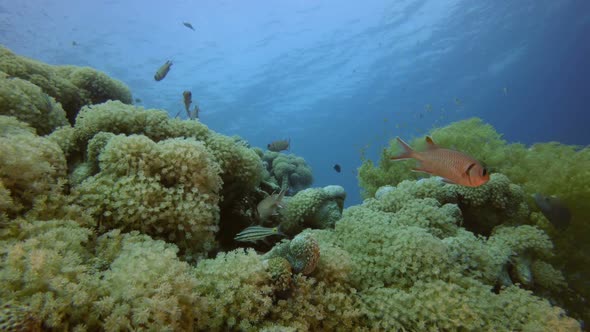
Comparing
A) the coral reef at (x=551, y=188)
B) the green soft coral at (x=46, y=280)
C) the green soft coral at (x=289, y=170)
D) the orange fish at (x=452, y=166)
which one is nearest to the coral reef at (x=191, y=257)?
the green soft coral at (x=46, y=280)

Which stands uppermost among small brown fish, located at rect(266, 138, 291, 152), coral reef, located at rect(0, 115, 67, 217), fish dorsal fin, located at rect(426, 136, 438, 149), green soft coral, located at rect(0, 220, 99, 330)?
small brown fish, located at rect(266, 138, 291, 152)

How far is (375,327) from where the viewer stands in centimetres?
219

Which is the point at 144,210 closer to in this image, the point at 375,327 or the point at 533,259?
the point at 375,327

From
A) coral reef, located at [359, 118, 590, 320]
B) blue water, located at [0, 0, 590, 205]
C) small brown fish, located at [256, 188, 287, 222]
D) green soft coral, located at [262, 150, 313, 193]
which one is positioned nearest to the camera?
small brown fish, located at [256, 188, 287, 222]

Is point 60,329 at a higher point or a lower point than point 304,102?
lower

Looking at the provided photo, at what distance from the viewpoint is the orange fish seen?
83.2 inches

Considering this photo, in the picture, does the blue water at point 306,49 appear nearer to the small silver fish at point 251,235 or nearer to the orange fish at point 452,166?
the small silver fish at point 251,235

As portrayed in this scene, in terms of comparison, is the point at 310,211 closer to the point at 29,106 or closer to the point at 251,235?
the point at 251,235

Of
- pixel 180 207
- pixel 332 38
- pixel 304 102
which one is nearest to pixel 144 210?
pixel 180 207

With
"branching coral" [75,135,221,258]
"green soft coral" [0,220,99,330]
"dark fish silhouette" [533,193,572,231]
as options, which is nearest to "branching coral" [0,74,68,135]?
"branching coral" [75,135,221,258]

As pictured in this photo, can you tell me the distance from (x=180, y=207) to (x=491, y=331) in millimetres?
2814

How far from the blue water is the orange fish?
24.3 ft

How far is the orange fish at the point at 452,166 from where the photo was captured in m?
2.11

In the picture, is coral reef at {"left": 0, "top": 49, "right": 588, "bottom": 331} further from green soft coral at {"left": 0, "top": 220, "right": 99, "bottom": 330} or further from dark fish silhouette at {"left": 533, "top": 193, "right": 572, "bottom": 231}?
dark fish silhouette at {"left": 533, "top": 193, "right": 572, "bottom": 231}
